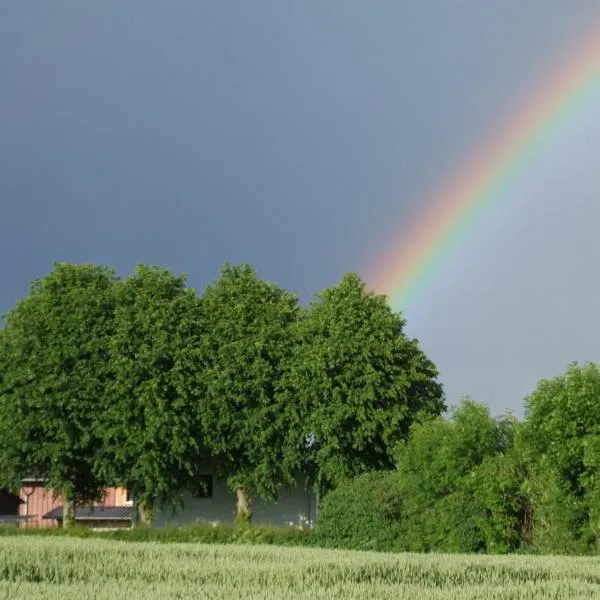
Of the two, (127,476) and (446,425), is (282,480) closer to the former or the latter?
(127,476)

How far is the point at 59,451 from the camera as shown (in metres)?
46.9

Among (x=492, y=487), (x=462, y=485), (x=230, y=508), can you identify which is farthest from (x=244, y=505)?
(x=492, y=487)

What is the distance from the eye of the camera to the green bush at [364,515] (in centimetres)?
3462

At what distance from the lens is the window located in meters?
52.0

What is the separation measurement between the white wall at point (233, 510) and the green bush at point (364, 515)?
51.5ft

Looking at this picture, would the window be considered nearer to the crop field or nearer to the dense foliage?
the dense foliage

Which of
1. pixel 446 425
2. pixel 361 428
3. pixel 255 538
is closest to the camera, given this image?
pixel 446 425

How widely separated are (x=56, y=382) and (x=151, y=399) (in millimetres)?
4816

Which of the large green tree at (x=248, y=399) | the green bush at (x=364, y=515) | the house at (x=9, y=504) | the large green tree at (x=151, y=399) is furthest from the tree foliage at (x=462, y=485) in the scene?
the house at (x=9, y=504)

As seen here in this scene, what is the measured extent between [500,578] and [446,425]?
59.8 feet

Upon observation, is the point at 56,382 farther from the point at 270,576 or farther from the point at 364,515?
the point at 270,576

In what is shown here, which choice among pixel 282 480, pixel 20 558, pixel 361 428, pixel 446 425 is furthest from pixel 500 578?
pixel 282 480

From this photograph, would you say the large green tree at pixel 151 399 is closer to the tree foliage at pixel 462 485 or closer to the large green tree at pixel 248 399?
the large green tree at pixel 248 399

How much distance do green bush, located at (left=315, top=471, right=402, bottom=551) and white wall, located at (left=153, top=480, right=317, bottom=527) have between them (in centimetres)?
1568
